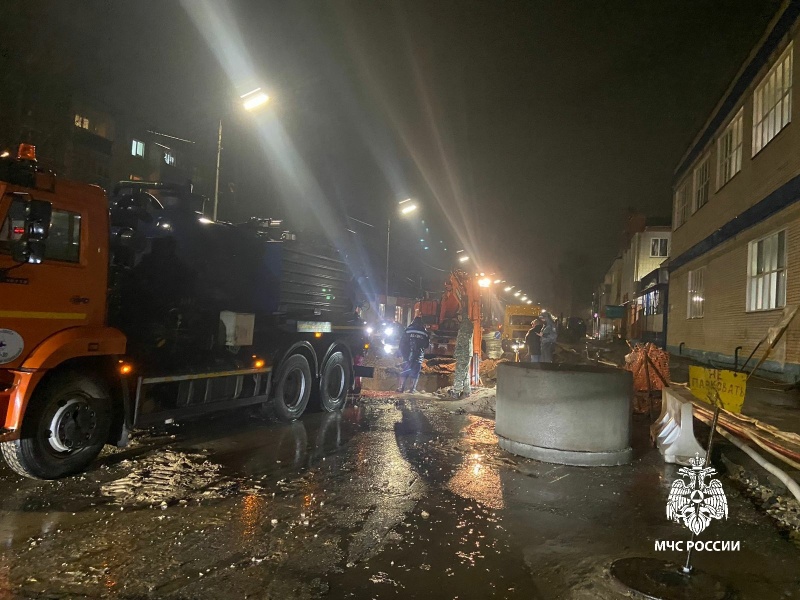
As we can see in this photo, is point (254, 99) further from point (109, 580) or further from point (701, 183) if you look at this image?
point (701, 183)

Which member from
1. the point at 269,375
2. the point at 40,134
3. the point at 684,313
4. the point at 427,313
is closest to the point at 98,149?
the point at 40,134

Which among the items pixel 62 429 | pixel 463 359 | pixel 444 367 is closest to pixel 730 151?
pixel 444 367

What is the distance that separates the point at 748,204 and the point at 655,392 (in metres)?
7.87

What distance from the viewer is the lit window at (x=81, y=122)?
28.3 meters

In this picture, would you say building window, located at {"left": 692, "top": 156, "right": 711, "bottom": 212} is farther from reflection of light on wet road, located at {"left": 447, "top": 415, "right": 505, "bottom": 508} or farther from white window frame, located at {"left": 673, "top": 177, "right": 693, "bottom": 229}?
reflection of light on wet road, located at {"left": 447, "top": 415, "right": 505, "bottom": 508}

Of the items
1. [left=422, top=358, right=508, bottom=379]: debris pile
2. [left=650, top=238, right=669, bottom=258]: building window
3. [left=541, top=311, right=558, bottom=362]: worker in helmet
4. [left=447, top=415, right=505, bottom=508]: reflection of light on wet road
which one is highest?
[left=650, top=238, right=669, bottom=258]: building window

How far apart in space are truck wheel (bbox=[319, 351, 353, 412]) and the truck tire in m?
4.57

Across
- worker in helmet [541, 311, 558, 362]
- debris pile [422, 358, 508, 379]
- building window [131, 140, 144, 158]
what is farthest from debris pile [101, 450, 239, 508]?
building window [131, 140, 144, 158]

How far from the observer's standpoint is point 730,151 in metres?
17.4

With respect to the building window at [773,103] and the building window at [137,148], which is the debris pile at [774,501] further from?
the building window at [137,148]

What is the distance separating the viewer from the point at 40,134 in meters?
22.8

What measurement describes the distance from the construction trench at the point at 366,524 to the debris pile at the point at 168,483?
0.10 feet

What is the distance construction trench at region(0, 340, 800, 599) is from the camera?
12.2ft

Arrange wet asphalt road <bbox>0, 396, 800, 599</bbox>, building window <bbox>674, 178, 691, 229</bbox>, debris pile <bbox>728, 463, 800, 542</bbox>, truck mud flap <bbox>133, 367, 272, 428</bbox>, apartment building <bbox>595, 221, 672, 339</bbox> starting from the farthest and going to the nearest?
apartment building <bbox>595, 221, 672, 339</bbox> < building window <bbox>674, 178, 691, 229</bbox> < truck mud flap <bbox>133, 367, 272, 428</bbox> < debris pile <bbox>728, 463, 800, 542</bbox> < wet asphalt road <bbox>0, 396, 800, 599</bbox>
